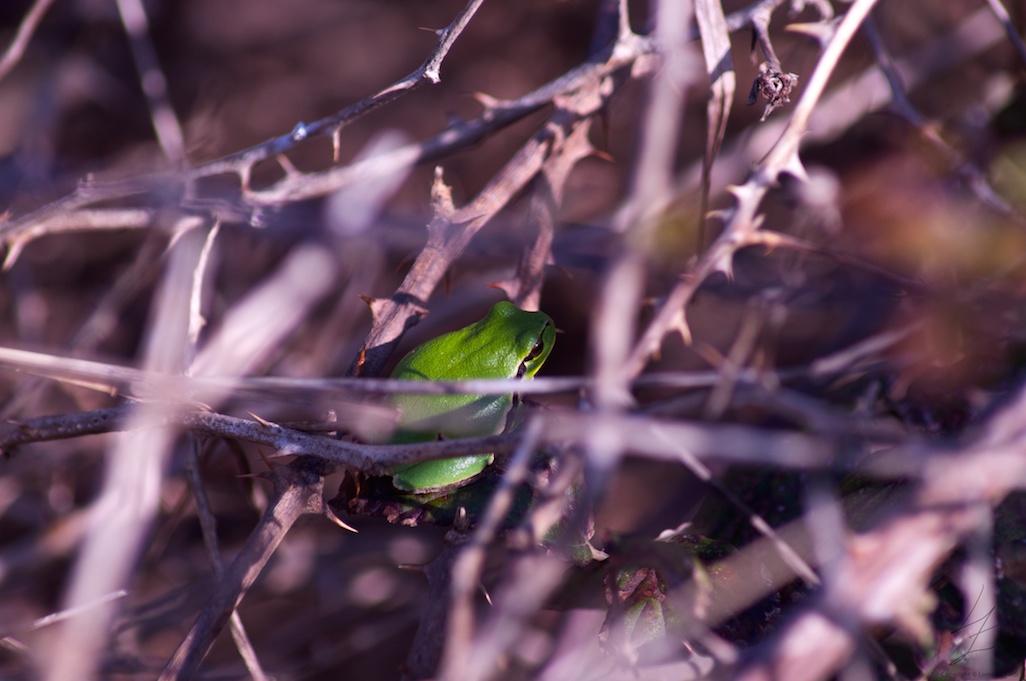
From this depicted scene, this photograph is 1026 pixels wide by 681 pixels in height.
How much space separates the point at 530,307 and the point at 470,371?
453mm

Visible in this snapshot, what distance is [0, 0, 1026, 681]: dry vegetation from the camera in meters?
1.66

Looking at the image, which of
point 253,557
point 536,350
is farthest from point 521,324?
point 253,557

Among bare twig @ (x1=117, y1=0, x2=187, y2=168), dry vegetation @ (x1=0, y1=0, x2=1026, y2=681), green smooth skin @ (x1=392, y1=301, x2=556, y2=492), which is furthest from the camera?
bare twig @ (x1=117, y1=0, x2=187, y2=168)

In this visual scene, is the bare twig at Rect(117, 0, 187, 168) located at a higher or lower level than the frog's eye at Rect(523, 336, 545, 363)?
higher

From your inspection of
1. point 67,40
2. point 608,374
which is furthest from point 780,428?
point 67,40

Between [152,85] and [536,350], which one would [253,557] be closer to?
[536,350]

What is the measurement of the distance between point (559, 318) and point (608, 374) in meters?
2.54

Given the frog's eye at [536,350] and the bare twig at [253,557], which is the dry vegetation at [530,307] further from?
the frog's eye at [536,350]

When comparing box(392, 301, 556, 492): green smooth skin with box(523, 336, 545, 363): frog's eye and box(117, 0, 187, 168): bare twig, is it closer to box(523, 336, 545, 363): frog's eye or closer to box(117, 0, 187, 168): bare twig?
box(523, 336, 545, 363): frog's eye

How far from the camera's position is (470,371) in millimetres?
2248

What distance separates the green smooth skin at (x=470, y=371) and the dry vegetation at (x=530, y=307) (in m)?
0.13

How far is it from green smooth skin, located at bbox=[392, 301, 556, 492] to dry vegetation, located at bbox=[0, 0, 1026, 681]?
0.13 meters

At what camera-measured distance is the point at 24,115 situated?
12.9 feet

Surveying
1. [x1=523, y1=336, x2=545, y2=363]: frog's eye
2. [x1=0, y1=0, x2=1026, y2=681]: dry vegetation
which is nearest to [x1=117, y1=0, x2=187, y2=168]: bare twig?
[x1=0, y1=0, x2=1026, y2=681]: dry vegetation
